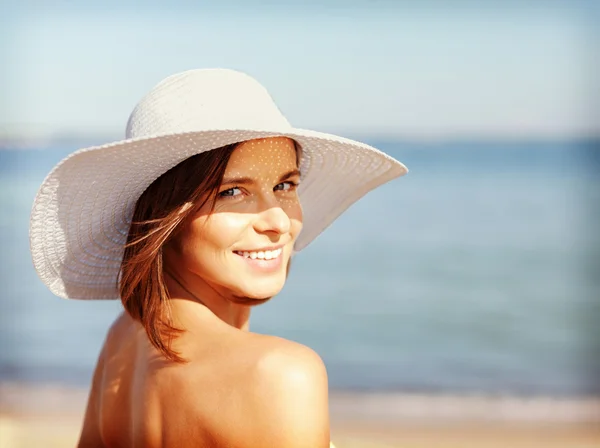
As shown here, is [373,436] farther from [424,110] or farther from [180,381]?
[424,110]

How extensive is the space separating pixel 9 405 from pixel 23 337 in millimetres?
1756

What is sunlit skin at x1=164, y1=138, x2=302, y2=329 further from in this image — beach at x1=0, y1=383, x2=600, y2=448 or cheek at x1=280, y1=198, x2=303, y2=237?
beach at x1=0, y1=383, x2=600, y2=448

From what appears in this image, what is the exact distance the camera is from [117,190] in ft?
6.92

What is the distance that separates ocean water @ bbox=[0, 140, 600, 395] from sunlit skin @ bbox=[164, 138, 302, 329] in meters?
5.86

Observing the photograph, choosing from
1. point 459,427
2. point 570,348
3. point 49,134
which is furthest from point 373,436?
point 49,134

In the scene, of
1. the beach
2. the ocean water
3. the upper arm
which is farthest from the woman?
the ocean water

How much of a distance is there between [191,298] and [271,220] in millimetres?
261

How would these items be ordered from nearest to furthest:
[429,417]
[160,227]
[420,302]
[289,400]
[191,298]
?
[289,400] → [160,227] → [191,298] → [429,417] → [420,302]

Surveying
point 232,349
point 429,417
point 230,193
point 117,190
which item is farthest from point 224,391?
point 429,417

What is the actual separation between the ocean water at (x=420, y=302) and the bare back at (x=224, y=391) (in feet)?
19.2

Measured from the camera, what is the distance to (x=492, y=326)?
9828 mm

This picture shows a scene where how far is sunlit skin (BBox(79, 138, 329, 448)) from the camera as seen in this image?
1.81 metres

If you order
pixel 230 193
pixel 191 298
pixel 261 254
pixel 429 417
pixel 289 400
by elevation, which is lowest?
pixel 429 417

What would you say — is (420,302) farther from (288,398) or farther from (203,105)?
(288,398)
